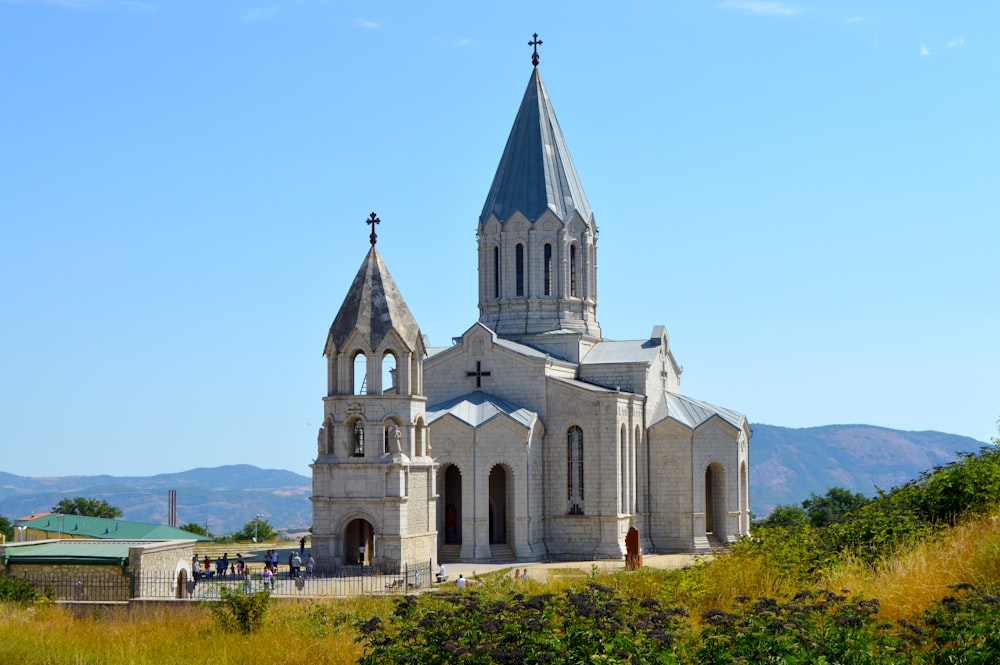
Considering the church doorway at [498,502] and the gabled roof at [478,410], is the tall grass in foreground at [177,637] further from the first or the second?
the church doorway at [498,502]

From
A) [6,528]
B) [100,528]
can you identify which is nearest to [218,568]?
[100,528]

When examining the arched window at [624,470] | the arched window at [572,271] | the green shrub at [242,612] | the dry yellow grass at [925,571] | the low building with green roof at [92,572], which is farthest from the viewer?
the arched window at [572,271]

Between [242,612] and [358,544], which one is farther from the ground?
[358,544]

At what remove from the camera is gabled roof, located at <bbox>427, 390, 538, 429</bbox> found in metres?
34.4

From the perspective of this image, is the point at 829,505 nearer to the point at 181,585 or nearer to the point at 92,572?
the point at 181,585

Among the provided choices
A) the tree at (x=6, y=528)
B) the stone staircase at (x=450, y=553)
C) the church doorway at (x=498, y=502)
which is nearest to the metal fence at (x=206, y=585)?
the stone staircase at (x=450, y=553)

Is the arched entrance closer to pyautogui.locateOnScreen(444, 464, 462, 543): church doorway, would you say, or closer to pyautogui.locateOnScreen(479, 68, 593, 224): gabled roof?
pyautogui.locateOnScreen(444, 464, 462, 543): church doorway

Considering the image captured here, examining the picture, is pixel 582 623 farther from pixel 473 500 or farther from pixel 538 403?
pixel 538 403

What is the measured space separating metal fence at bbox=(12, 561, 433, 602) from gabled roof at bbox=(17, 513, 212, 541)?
1222 cm

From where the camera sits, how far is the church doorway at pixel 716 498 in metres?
38.2

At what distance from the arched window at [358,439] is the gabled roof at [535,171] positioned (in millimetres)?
10884

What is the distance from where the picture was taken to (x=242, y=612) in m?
19.2

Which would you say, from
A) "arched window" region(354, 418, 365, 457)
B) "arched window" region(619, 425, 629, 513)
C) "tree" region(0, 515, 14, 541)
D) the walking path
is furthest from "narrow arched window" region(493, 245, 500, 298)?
"tree" region(0, 515, 14, 541)

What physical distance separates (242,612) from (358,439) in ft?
37.3
